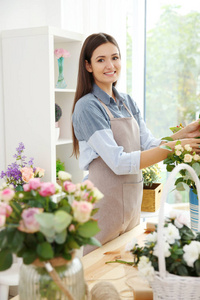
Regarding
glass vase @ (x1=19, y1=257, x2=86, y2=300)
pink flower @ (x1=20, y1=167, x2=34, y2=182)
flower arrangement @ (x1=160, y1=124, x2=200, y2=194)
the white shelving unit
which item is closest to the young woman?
flower arrangement @ (x1=160, y1=124, x2=200, y2=194)

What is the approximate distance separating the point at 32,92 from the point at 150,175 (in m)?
0.93

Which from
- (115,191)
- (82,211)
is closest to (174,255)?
(82,211)

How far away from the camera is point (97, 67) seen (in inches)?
81.0

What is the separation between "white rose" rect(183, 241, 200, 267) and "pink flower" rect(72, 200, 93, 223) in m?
0.31

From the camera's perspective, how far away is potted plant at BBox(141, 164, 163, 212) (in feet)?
8.36

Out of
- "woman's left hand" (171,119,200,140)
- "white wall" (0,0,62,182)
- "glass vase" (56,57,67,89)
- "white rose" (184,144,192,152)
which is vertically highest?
"white wall" (0,0,62,182)

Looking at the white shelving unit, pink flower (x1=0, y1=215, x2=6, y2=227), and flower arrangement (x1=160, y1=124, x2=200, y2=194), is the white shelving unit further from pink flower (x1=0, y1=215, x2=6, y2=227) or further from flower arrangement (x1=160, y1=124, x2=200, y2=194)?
pink flower (x1=0, y1=215, x2=6, y2=227)

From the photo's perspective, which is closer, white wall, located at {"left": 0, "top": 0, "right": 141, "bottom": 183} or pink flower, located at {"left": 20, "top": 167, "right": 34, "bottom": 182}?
pink flower, located at {"left": 20, "top": 167, "right": 34, "bottom": 182}

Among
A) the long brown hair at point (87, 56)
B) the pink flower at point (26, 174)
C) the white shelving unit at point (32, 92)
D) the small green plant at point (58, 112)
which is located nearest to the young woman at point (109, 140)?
the long brown hair at point (87, 56)

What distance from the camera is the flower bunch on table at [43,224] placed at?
85cm

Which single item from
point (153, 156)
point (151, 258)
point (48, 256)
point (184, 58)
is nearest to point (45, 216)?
point (48, 256)

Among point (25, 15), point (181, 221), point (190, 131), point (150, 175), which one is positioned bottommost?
point (150, 175)

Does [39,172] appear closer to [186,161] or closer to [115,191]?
[115,191]

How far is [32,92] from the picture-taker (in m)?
2.65
